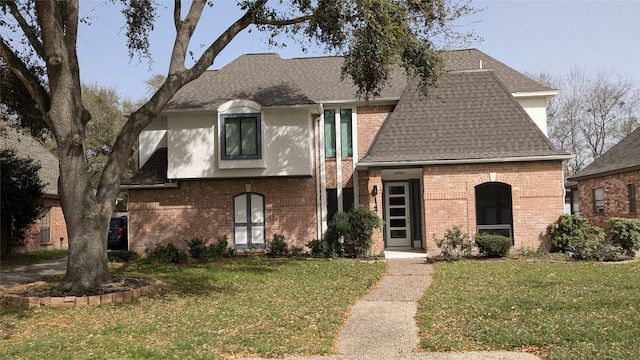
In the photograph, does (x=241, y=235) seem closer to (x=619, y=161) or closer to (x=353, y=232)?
(x=353, y=232)

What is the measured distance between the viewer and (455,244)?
1588cm

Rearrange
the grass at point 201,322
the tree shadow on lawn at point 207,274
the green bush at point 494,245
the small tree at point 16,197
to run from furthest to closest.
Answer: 1. the small tree at point 16,197
2. the green bush at point 494,245
3. the tree shadow on lawn at point 207,274
4. the grass at point 201,322

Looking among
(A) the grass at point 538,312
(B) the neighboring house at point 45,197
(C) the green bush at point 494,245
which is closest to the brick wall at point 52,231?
(B) the neighboring house at point 45,197

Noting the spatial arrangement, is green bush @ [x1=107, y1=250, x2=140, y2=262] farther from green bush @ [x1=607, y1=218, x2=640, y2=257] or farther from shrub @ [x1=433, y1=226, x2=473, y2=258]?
green bush @ [x1=607, y1=218, x2=640, y2=257]

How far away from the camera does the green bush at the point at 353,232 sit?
660 inches

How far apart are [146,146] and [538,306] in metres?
15.8

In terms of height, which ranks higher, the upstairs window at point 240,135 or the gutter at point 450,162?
the upstairs window at point 240,135

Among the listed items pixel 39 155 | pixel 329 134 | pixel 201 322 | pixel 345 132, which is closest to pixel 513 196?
pixel 345 132

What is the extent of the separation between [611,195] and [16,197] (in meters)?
24.2

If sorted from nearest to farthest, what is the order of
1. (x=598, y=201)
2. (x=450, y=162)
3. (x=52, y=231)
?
(x=450, y=162), (x=598, y=201), (x=52, y=231)

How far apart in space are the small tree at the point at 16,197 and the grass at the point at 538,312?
15.3 metres

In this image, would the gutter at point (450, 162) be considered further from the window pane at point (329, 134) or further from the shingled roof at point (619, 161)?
the shingled roof at point (619, 161)

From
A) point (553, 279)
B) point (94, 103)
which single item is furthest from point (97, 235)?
point (94, 103)

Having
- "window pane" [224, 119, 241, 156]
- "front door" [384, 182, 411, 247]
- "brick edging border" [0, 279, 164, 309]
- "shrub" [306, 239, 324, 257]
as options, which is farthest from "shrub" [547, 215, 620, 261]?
"brick edging border" [0, 279, 164, 309]
